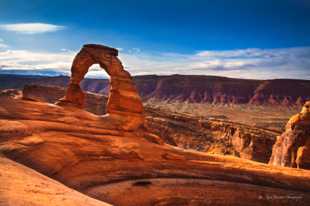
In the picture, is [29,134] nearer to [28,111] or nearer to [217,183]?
[28,111]

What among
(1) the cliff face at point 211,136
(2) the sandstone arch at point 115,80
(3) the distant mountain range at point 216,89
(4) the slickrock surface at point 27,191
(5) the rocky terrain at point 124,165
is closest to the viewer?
(4) the slickrock surface at point 27,191

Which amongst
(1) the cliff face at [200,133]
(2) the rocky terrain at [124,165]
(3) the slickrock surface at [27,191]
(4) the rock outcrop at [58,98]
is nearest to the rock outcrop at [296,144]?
(2) the rocky terrain at [124,165]

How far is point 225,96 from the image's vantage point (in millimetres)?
148500

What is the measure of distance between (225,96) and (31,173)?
141 m

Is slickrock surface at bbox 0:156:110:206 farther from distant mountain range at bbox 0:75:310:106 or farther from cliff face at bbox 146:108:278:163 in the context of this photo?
distant mountain range at bbox 0:75:310:106

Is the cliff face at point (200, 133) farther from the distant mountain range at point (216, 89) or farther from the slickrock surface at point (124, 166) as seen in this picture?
the distant mountain range at point (216, 89)

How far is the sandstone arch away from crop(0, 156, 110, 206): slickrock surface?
34.7 ft

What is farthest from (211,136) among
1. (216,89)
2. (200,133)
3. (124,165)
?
(216,89)

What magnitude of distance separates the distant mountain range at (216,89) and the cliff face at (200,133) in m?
92.3

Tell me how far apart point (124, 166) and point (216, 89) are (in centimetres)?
13993

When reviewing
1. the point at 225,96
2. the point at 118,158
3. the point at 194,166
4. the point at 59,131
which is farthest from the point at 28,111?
the point at 225,96

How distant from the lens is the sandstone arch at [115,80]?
70.7 feet

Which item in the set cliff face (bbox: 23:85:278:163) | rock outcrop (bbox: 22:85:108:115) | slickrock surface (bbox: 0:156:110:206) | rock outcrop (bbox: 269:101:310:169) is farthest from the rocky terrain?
rock outcrop (bbox: 22:85:108:115)

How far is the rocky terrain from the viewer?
13.5m
